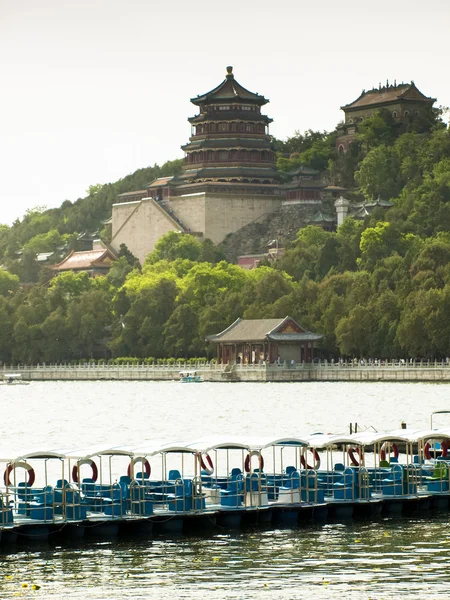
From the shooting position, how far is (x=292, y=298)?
160500mm

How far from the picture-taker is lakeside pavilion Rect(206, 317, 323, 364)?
505ft

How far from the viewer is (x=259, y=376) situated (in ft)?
508

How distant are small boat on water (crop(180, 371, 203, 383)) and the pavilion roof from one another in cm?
393

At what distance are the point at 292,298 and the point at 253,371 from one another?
29.5ft

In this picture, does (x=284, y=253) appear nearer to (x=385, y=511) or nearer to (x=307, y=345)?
(x=307, y=345)

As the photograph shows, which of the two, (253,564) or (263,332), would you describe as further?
(263,332)

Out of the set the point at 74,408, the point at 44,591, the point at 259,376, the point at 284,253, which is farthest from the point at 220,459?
the point at 284,253

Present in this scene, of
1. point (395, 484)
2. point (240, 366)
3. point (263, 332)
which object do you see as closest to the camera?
point (395, 484)

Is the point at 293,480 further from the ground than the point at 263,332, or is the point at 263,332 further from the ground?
the point at 263,332

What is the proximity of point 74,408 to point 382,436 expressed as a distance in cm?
6628

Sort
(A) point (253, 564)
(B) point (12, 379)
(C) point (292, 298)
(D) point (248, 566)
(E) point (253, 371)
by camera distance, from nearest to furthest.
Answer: (D) point (248, 566), (A) point (253, 564), (E) point (253, 371), (C) point (292, 298), (B) point (12, 379)

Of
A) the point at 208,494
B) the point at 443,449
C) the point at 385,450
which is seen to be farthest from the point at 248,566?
the point at 443,449

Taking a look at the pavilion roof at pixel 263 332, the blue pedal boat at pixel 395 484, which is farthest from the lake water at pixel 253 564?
the pavilion roof at pixel 263 332

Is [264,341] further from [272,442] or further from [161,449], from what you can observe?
[161,449]
